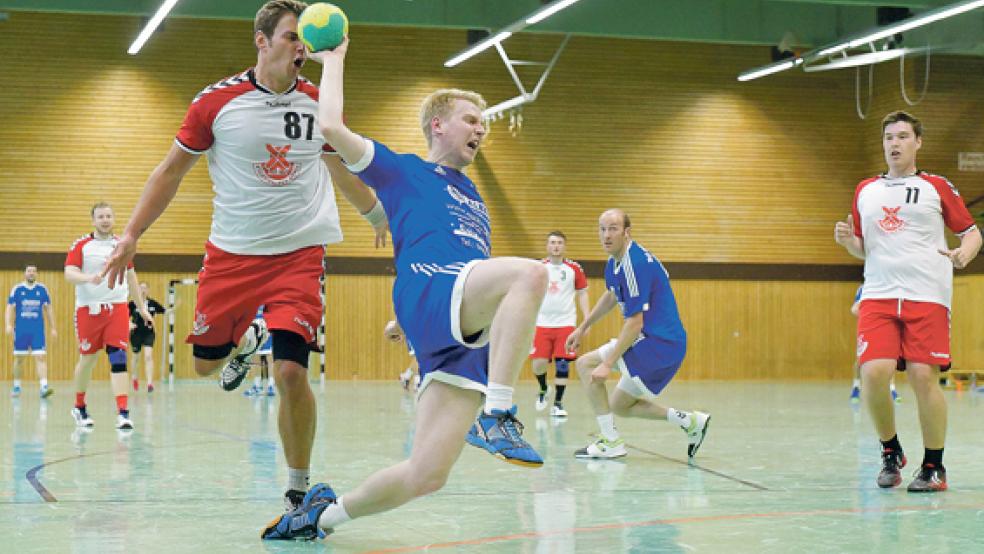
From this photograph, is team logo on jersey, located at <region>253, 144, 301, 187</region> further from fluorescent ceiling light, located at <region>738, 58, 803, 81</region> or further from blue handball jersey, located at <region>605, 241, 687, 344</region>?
fluorescent ceiling light, located at <region>738, 58, 803, 81</region>

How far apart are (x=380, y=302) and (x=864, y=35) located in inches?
420

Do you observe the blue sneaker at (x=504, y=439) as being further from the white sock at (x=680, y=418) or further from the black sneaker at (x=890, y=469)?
the white sock at (x=680, y=418)

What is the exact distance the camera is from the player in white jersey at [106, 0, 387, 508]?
5344 mm

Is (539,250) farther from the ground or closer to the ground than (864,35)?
closer to the ground

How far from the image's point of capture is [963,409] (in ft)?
50.3

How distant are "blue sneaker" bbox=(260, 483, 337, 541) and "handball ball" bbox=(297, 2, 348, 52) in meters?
1.95

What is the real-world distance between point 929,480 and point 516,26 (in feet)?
46.9

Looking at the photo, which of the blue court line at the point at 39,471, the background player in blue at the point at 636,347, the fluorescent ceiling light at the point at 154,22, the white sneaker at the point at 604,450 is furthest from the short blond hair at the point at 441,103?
the fluorescent ceiling light at the point at 154,22

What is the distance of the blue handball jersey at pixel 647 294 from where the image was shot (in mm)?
8812

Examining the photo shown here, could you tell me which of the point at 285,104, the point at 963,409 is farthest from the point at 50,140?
the point at 285,104

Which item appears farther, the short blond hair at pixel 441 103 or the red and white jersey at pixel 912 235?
the red and white jersey at pixel 912 235

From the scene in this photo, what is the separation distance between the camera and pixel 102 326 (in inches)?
458

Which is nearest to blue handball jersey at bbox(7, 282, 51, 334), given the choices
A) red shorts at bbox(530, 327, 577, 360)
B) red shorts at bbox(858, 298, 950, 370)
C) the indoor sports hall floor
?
the indoor sports hall floor

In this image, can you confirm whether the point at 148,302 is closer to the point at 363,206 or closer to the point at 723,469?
the point at 723,469
